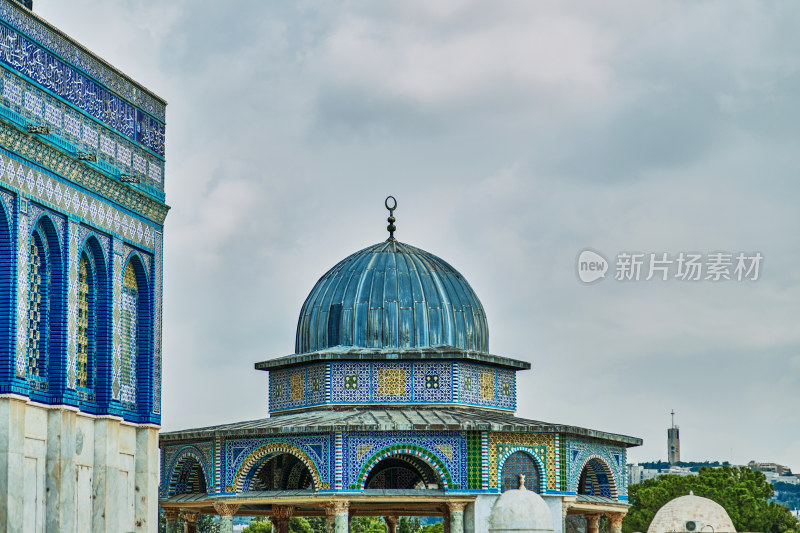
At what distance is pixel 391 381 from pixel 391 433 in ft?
11.5

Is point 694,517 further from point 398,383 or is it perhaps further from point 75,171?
point 75,171

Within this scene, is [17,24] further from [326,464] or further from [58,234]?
[326,464]

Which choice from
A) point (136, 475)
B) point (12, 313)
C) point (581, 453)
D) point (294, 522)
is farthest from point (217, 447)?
point (294, 522)

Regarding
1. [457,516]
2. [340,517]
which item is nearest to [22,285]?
[340,517]

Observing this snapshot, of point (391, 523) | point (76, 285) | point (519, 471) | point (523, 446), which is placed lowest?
point (391, 523)

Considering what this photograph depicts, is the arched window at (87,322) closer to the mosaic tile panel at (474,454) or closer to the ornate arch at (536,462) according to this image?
the mosaic tile panel at (474,454)

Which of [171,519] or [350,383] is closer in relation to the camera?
[350,383]

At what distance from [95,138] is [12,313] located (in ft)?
19.2

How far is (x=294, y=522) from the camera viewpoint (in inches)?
3127

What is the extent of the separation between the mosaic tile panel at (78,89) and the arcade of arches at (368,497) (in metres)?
10.8

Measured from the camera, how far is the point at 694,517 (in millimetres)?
43438

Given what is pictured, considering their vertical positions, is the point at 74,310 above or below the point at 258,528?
above

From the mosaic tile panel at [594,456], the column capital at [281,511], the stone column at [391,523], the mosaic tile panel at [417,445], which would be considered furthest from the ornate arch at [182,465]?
the mosaic tile panel at [594,456]

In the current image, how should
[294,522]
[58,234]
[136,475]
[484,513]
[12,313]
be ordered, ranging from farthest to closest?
[294,522] → [484,513] → [136,475] → [58,234] → [12,313]
